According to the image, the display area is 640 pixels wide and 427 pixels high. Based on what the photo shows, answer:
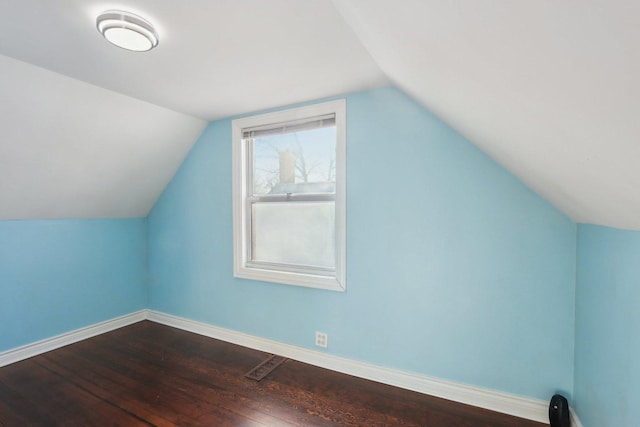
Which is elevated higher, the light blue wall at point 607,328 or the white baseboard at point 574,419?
the light blue wall at point 607,328

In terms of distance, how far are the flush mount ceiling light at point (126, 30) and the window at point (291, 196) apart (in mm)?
1198

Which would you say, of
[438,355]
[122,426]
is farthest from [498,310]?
[122,426]

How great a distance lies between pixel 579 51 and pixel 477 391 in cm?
212

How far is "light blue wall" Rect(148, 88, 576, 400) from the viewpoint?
5.84ft

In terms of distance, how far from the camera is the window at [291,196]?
2401mm

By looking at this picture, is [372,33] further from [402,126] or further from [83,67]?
[83,67]

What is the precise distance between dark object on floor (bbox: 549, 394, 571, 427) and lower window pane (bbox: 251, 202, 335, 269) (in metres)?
1.60

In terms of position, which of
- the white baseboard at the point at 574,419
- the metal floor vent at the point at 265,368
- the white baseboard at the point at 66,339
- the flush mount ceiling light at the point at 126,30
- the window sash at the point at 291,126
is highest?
the flush mount ceiling light at the point at 126,30

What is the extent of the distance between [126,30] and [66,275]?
2.56 meters

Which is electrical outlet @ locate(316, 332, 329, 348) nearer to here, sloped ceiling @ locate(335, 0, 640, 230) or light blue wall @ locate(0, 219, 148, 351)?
sloped ceiling @ locate(335, 0, 640, 230)

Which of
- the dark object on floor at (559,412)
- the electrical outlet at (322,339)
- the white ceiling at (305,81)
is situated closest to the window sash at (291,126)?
the white ceiling at (305,81)

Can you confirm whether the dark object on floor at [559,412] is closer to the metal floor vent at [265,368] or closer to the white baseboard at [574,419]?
the white baseboard at [574,419]

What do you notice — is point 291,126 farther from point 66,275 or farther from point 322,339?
point 66,275

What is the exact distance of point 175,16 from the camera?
1400 mm
